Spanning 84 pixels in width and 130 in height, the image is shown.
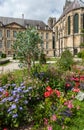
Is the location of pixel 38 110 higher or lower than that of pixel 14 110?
lower

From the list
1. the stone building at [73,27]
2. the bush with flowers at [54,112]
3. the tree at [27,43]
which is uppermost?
the stone building at [73,27]

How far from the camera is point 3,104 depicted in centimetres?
550

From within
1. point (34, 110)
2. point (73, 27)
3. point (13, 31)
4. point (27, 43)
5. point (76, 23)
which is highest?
point (76, 23)

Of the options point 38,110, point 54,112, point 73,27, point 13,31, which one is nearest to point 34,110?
point 38,110

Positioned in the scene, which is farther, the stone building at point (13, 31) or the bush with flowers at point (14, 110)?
the stone building at point (13, 31)

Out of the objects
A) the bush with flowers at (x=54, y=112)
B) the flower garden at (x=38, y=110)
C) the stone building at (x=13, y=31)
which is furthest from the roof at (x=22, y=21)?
the bush with flowers at (x=54, y=112)

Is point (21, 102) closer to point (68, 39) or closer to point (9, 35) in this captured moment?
point (68, 39)

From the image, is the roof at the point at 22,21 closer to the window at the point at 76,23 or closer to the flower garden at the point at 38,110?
the window at the point at 76,23

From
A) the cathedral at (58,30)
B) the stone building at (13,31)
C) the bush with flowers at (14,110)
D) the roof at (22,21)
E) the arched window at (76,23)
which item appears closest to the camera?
the bush with flowers at (14,110)

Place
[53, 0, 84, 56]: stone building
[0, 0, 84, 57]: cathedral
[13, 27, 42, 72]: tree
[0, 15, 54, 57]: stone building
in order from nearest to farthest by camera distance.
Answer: [13, 27, 42, 72]: tree < [53, 0, 84, 56]: stone building < [0, 0, 84, 57]: cathedral < [0, 15, 54, 57]: stone building

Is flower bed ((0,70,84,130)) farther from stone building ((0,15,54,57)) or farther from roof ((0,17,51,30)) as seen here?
roof ((0,17,51,30))

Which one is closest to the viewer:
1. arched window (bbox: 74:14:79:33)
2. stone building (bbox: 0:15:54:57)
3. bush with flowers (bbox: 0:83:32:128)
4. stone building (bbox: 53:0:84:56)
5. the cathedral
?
bush with flowers (bbox: 0:83:32:128)

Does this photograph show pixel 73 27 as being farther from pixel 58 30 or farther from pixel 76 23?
pixel 58 30

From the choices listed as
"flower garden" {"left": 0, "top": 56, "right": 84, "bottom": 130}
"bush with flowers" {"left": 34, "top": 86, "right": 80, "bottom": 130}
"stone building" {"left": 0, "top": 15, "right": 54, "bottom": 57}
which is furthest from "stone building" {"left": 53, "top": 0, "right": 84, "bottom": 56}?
"bush with flowers" {"left": 34, "top": 86, "right": 80, "bottom": 130}
